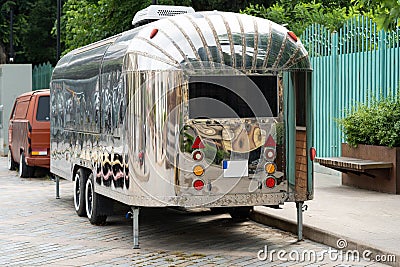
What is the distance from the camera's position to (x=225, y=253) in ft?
35.3

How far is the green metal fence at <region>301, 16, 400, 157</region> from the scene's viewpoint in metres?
16.6

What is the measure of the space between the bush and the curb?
3.22 metres

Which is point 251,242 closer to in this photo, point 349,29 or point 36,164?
point 349,29

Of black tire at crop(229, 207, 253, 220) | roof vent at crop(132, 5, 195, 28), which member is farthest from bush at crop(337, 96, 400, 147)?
roof vent at crop(132, 5, 195, 28)

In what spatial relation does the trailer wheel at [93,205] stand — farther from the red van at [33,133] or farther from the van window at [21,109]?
the van window at [21,109]

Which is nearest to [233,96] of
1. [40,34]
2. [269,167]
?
[269,167]

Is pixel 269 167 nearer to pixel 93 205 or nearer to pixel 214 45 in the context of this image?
pixel 214 45

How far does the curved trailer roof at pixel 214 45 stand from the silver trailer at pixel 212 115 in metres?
0.01

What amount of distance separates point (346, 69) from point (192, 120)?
8338 millimetres

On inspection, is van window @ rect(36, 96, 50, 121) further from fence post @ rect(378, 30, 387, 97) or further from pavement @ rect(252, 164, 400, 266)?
fence post @ rect(378, 30, 387, 97)

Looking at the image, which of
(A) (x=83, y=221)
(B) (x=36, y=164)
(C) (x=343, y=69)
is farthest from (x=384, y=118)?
(B) (x=36, y=164)

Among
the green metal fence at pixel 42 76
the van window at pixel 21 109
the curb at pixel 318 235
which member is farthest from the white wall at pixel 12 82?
the curb at pixel 318 235

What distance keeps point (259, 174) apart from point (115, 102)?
7.11 feet

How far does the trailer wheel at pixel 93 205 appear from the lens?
1288cm
